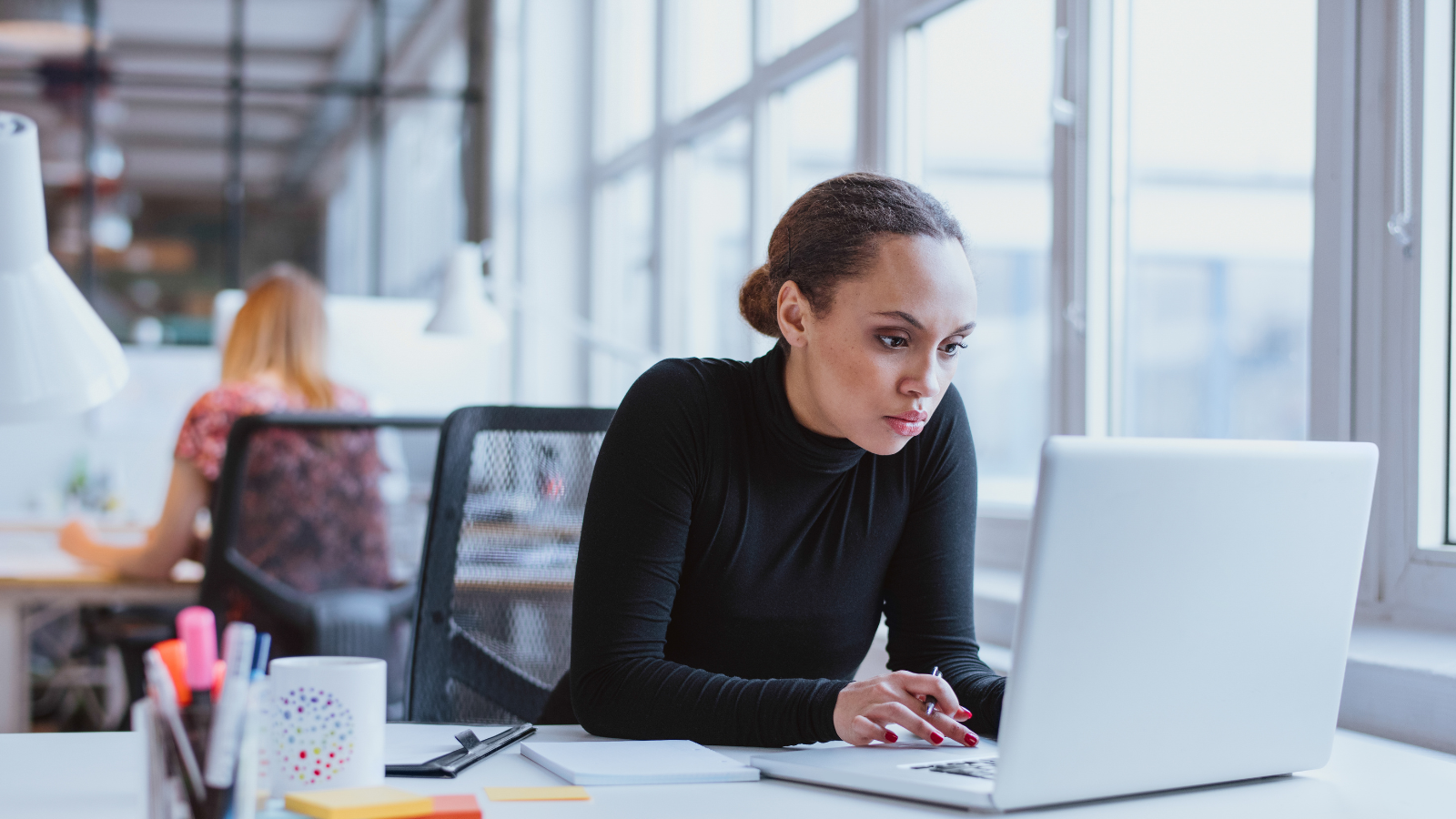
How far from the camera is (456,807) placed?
837 millimetres

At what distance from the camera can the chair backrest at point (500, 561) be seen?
5.25 ft

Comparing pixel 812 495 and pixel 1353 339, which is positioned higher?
pixel 1353 339

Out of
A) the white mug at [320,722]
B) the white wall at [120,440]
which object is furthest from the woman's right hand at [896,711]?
the white wall at [120,440]

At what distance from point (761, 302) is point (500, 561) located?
1.73ft

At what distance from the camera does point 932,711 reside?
41.4 inches

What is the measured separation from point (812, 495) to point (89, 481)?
3936mm

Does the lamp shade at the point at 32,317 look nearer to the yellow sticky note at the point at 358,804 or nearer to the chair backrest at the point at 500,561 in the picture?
the yellow sticky note at the point at 358,804

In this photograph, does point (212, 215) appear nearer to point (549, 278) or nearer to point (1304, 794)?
point (549, 278)

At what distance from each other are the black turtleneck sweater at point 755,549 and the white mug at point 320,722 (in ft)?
1.06

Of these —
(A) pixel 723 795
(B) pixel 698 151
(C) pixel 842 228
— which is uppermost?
(B) pixel 698 151

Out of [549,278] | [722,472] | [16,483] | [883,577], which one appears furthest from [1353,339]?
[16,483]

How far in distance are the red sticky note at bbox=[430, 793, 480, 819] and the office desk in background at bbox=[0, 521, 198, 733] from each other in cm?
186

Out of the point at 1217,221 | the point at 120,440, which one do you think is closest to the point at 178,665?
the point at 1217,221

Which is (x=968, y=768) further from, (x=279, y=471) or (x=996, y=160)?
(x=996, y=160)
